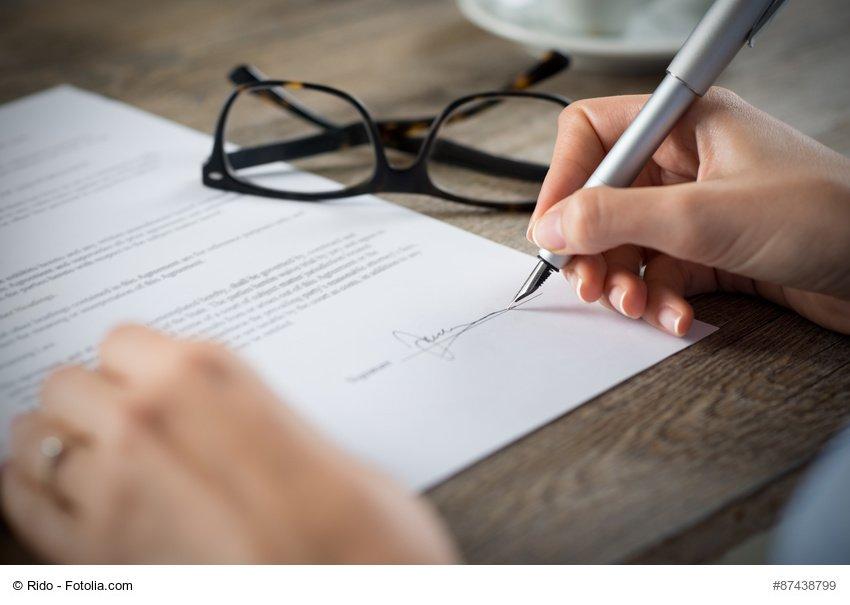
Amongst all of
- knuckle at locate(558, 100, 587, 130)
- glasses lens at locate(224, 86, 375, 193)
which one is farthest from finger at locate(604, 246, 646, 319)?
glasses lens at locate(224, 86, 375, 193)

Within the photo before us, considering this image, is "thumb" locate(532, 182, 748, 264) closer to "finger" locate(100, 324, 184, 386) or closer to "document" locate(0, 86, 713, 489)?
"document" locate(0, 86, 713, 489)

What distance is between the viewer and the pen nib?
548 millimetres

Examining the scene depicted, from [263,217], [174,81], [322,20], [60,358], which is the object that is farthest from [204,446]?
[322,20]

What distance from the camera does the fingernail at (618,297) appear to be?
53 centimetres

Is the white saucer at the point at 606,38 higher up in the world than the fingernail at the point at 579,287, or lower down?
higher up

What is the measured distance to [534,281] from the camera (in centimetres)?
55

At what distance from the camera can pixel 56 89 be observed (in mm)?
970

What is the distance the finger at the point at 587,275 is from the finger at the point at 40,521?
0.32m

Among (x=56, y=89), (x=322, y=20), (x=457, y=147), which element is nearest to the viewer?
(x=457, y=147)

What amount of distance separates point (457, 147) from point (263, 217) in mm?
203

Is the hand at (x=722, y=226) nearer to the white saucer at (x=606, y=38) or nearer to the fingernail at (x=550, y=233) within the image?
the fingernail at (x=550, y=233)

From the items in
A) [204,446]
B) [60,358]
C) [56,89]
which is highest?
[204,446]
